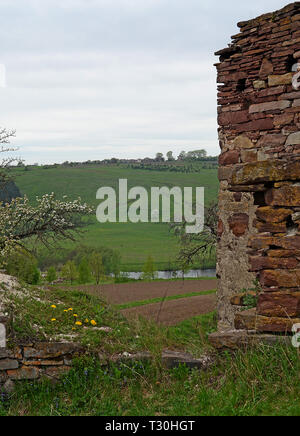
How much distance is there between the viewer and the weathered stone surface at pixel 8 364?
233 inches

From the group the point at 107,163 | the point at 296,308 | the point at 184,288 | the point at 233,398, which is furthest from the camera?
the point at 107,163

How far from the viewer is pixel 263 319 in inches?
206

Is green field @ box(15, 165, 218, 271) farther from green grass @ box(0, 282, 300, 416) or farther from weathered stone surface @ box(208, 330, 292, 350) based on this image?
weathered stone surface @ box(208, 330, 292, 350)

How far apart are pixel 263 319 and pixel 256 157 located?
4618 mm

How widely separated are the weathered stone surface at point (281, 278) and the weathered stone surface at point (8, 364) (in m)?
3.18

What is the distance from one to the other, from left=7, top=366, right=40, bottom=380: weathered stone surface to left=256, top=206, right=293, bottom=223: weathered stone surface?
331 cm

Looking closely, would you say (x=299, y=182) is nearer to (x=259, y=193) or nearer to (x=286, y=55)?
(x=259, y=193)

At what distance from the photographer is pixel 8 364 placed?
234 inches

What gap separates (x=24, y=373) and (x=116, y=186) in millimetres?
96248

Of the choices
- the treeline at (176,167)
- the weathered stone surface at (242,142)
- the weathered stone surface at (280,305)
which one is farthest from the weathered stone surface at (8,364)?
the treeline at (176,167)

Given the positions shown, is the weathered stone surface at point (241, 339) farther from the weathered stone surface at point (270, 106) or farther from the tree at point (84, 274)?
the tree at point (84, 274)

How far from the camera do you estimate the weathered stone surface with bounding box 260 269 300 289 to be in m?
5.10

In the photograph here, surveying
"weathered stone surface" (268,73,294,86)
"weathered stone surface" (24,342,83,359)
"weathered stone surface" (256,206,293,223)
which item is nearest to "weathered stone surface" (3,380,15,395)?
"weathered stone surface" (24,342,83,359)
